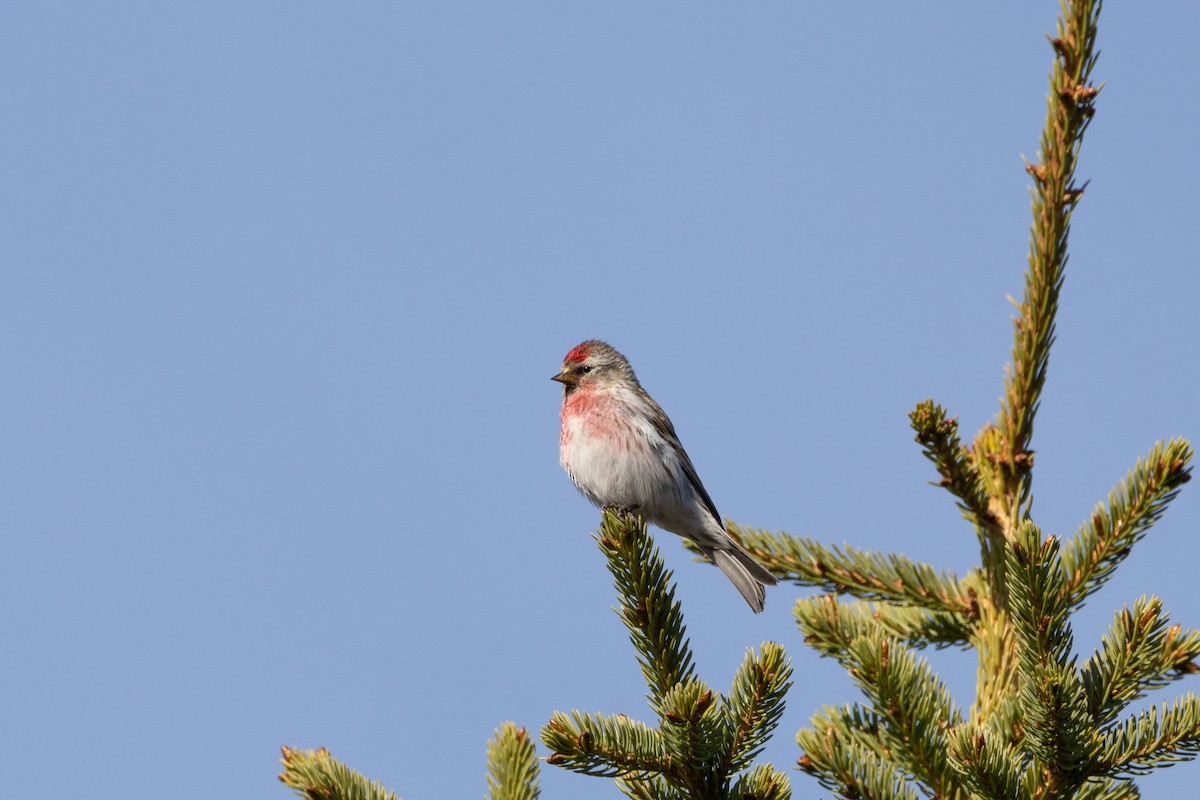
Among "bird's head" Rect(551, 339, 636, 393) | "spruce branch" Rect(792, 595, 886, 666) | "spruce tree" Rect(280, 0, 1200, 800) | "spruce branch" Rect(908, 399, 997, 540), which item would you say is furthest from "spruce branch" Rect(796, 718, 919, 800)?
"bird's head" Rect(551, 339, 636, 393)

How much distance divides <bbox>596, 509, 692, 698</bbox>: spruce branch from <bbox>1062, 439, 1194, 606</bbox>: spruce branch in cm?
116

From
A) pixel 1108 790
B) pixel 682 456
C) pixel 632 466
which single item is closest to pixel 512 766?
pixel 1108 790

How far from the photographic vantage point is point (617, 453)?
7391 mm

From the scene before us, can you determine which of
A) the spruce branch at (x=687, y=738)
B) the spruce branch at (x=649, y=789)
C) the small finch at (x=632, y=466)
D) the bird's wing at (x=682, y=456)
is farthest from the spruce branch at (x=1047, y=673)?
the bird's wing at (x=682, y=456)

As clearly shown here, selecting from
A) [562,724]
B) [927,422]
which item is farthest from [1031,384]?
[562,724]

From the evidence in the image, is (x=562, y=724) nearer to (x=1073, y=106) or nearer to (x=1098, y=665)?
(x=1098, y=665)

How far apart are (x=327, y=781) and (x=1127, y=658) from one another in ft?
6.56

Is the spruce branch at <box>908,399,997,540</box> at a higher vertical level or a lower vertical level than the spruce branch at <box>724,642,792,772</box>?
higher

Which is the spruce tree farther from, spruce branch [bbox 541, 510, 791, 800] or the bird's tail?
the bird's tail

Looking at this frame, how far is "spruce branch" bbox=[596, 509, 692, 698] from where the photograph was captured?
3230 millimetres

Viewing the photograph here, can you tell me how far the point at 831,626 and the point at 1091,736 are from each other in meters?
0.93

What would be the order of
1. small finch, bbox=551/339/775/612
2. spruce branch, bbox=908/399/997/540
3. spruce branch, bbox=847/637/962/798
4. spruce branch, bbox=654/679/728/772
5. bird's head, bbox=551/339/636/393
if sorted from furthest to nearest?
bird's head, bbox=551/339/636/393 < small finch, bbox=551/339/775/612 < spruce branch, bbox=908/399/997/540 < spruce branch, bbox=847/637/962/798 < spruce branch, bbox=654/679/728/772

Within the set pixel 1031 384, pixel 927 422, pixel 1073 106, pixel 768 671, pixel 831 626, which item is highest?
pixel 1073 106

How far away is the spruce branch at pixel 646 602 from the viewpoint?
323 centimetres
